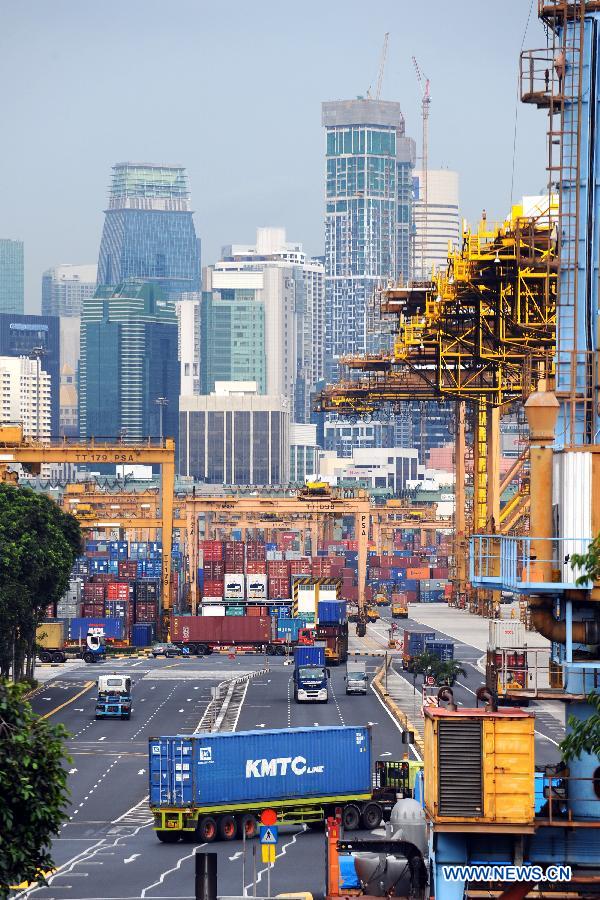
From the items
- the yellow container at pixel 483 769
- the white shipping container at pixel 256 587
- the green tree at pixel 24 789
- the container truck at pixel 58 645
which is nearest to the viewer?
the yellow container at pixel 483 769

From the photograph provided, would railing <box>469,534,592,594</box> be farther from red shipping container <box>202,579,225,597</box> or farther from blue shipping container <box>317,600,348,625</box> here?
red shipping container <box>202,579,225,597</box>

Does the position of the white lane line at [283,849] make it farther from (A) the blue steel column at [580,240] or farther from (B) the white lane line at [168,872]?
(A) the blue steel column at [580,240]

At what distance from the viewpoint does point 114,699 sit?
9475cm

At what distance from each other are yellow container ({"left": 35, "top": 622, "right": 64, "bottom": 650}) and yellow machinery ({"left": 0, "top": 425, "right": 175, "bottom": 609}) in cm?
1240

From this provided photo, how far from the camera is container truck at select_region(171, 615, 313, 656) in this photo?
150 metres

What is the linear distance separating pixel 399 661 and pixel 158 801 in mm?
85627

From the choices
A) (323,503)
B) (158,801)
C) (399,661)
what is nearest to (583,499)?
(158,801)

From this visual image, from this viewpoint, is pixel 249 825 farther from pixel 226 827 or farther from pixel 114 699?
pixel 114 699

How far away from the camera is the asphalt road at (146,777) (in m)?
49.4

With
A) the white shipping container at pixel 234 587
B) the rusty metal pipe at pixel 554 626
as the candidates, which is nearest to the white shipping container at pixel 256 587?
the white shipping container at pixel 234 587

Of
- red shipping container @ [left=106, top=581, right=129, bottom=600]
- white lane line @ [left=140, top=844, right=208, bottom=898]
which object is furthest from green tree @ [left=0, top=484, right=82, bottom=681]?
white lane line @ [left=140, top=844, right=208, bottom=898]

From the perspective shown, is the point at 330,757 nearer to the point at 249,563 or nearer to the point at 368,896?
the point at 368,896

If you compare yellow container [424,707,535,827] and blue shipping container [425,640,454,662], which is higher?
yellow container [424,707,535,827]

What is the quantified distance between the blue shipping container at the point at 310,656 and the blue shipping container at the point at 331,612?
2476 centimetres
